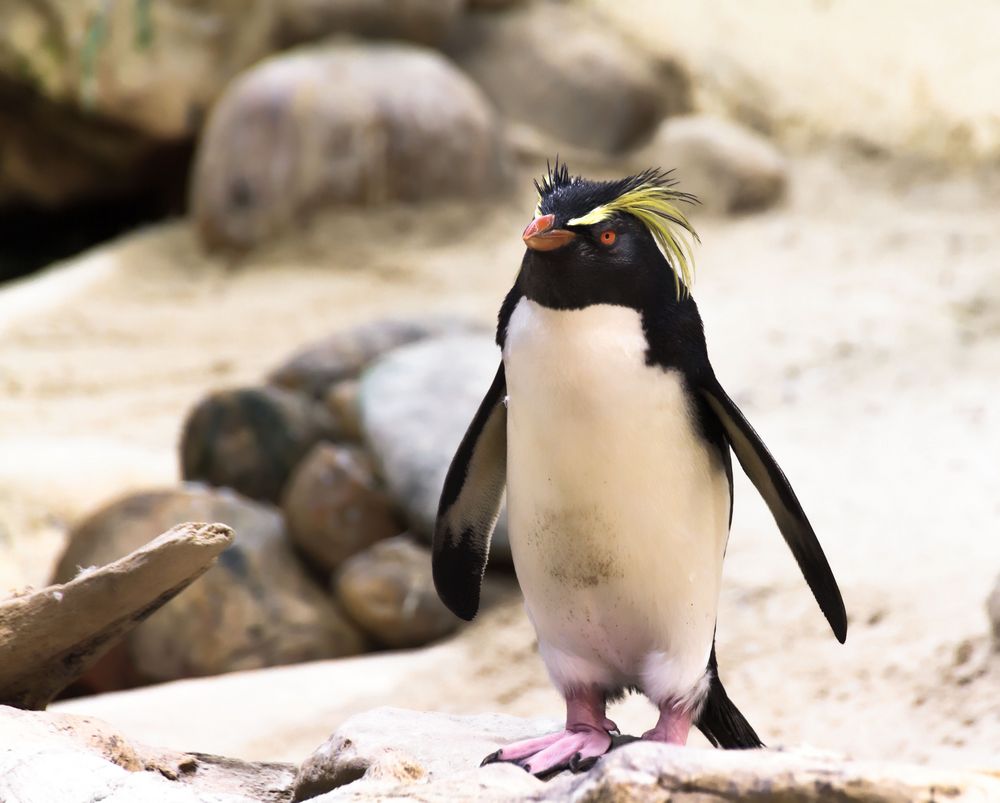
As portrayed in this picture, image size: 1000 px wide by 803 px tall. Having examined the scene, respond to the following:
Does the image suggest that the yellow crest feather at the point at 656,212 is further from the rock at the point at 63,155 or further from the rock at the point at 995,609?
the rock at the point at 63,155

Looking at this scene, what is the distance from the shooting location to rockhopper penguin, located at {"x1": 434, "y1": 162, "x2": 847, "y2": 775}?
6.80 ft

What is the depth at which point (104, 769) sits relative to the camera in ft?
6.34

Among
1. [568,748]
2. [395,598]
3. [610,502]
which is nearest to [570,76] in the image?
[395,598]

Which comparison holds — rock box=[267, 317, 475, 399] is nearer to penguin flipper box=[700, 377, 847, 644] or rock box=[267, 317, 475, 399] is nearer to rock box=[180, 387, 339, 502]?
rock box=[180, 387, 339, 502]

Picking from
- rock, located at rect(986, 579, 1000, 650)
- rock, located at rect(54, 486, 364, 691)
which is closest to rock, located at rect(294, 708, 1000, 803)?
rock, located at rect(986, 579, 1000, 650)

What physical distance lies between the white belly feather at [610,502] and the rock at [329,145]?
637 centimetres

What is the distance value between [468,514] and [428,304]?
515cm

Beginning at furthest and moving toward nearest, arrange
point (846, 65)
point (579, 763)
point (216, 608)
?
point (846, 65)
point (216, 608)
point (579, 763)

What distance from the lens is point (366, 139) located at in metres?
8.35

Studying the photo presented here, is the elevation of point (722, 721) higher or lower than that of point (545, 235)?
lower

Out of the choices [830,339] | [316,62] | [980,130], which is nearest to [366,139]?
[316,62]

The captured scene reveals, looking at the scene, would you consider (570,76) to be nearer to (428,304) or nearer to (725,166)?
(725,166)

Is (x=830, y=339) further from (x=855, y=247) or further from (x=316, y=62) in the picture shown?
(x=316, y=62)

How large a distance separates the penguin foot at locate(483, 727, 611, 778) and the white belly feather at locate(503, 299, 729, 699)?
0.15 meters
